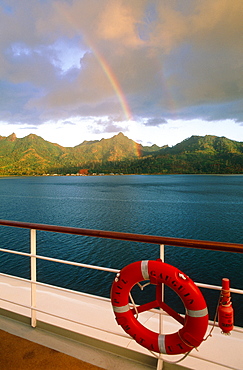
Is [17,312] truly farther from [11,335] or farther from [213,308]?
[213,308]

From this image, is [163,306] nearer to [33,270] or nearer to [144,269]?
[144,269]

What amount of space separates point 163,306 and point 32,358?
91 cm

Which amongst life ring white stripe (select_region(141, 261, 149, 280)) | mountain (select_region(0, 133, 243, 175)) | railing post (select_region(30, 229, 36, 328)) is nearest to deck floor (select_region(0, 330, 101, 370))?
railing post (select_region(30, 229, 36, 328))

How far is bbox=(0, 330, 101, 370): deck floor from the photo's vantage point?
1.46 meters

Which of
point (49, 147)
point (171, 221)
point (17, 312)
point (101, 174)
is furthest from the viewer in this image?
point (49, 147)

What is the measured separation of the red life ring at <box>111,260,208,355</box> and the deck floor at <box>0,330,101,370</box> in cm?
51

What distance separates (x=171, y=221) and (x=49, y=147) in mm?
191717

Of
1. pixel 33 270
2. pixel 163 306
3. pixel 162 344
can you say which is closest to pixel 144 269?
pixel 163 306

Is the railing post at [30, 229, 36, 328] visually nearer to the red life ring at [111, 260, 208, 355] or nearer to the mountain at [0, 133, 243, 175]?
the red life ring at [111, 260, 208, 355]

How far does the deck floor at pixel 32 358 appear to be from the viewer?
146cm

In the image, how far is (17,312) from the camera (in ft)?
6.34

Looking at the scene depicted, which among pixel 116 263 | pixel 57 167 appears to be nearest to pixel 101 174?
pixel 57 167

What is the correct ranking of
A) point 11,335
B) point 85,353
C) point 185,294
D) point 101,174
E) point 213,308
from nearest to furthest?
point 185,294
point 85,353
point 11,335
point 213,308
point 101,174

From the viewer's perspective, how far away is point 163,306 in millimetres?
1204
